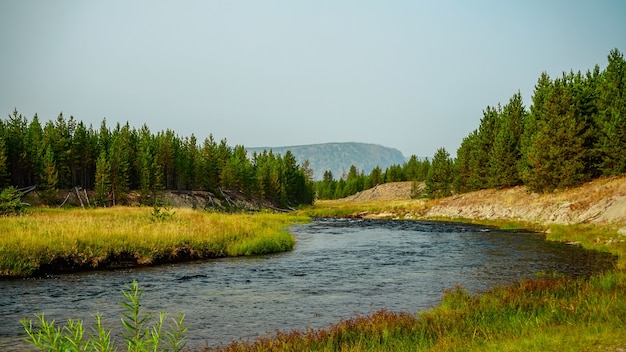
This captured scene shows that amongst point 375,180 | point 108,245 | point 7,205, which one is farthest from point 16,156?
point 375,180

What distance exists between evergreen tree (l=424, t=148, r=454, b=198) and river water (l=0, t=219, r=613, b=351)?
61.1 metres

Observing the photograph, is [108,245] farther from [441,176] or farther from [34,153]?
[441,176]

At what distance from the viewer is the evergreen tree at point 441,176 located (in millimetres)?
92000

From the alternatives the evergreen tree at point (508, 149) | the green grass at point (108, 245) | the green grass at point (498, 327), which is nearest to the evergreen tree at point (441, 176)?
the evergreen tree at point (508, 149)

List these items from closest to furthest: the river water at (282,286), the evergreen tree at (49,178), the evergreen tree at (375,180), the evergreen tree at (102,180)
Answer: the river water at (282,286)
the evergreen tree at (49,178)
the evergreen tree at (102,180)
the evergreen tree at (375,180)

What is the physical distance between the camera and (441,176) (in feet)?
307

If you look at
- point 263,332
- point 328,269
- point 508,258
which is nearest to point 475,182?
point 508,258

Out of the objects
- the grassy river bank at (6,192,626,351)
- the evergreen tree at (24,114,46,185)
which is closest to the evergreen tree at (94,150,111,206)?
the evergreen tree at (24,114,46,185)

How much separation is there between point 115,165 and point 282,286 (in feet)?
228

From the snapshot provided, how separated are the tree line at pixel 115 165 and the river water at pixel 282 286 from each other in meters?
60.8

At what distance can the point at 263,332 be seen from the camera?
12.6 meters

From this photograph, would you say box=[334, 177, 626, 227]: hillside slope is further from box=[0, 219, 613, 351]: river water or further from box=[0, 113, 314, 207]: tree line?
box=[0, 113, 314, 207]: tree line

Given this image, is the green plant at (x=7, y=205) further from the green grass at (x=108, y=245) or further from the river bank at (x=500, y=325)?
the river bank at (x=500, y=325)

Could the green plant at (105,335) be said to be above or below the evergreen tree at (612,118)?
→ below
